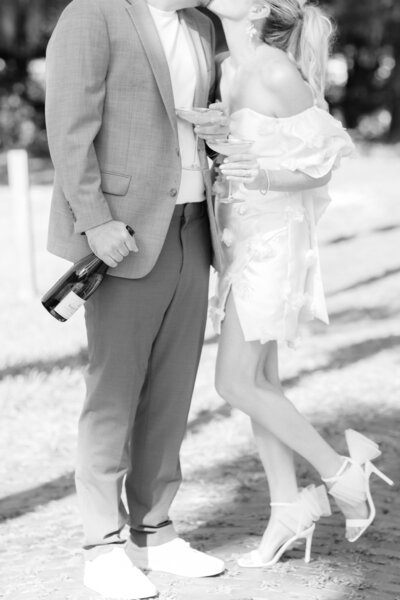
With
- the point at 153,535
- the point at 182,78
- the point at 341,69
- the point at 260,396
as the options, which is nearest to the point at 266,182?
the point at 182,78

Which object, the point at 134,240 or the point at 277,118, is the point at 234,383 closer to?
the point at 134,240

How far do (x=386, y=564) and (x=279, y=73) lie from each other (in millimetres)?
1899

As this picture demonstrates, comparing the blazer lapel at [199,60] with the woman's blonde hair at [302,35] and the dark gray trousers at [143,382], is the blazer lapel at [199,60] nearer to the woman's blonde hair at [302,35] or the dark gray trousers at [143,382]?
the woman's blonde hair at [302,35]

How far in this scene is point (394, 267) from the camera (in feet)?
34.3

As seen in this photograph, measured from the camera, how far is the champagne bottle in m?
3.29

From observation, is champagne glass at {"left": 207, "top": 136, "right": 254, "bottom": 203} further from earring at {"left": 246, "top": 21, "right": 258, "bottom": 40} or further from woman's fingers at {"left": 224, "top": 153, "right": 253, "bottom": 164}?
earring at {"left": 246, "top": 21, "right": 258, "bottom": 40}

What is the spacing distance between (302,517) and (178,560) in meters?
0.49

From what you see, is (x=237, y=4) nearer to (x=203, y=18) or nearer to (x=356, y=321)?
(x=203, y=18)

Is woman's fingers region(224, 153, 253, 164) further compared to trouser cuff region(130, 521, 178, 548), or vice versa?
trouser cuff region(130, 521, 178, 548)

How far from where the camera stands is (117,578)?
11.5 ft

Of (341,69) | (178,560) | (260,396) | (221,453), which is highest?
(260,396)

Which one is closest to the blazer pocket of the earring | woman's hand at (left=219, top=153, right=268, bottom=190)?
woman's hand at (left=219, top=153, right=268, bottom=190)

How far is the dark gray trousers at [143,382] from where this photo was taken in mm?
3422

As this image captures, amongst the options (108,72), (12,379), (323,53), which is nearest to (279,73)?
(323,53)
